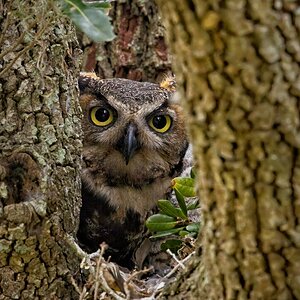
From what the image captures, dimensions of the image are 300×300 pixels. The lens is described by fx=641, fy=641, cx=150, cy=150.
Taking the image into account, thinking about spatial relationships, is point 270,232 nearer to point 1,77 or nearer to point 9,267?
point 9,267

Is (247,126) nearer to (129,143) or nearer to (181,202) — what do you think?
(181,202)

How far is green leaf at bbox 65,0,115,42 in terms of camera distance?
1204mm

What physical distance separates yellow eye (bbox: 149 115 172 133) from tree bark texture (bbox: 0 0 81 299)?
78cm

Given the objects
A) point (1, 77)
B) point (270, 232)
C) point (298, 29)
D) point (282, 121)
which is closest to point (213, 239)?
point (270, 232)

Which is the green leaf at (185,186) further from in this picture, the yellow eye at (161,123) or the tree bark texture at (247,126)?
the tree bark texture at (247,126)

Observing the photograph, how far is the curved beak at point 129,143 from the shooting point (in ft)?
8.13

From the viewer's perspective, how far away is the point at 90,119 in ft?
8.64

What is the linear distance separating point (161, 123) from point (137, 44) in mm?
749

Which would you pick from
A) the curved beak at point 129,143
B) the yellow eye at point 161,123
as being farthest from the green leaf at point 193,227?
the yellow eye at point 161,123

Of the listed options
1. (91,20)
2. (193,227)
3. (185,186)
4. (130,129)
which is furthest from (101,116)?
(91,20)

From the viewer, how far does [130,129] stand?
251 centimetres

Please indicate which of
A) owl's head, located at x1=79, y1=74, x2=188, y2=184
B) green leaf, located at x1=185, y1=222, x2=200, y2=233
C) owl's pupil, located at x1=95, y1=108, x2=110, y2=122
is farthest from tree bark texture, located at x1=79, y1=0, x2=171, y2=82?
green leaf, located at x1=185, y1=222, x2=200, y2=233

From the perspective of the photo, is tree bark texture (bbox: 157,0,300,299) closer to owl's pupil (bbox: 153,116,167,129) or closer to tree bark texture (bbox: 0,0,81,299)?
tree bark texture (bbox: 0,0,81,299)

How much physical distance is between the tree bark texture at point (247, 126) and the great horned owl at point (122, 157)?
1.51m
